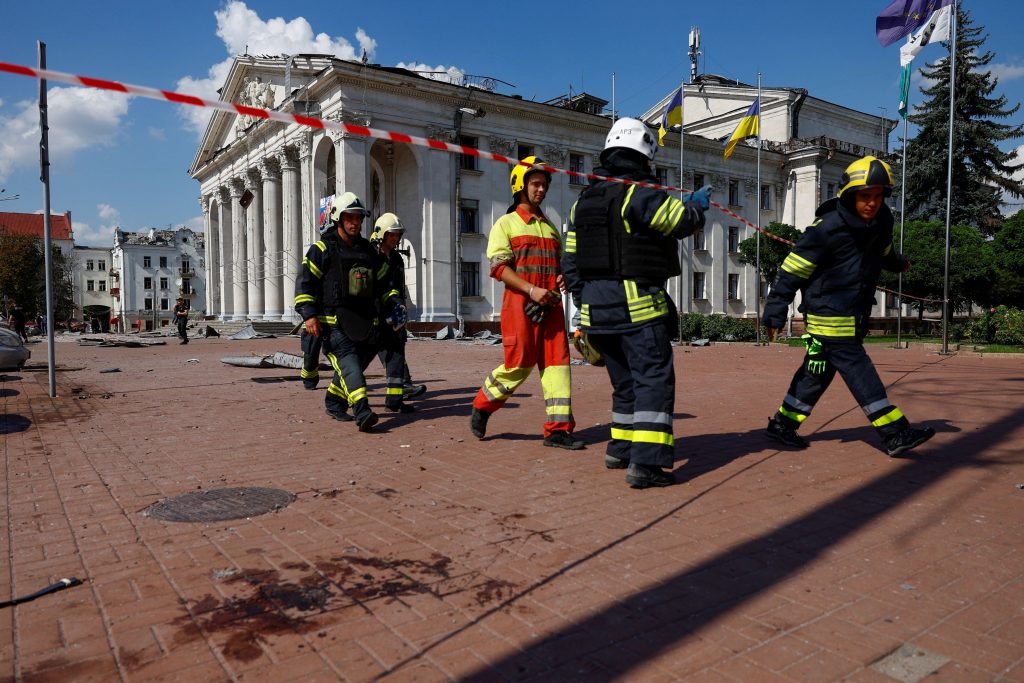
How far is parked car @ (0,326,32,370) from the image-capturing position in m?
12.7

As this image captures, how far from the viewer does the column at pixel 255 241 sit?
1614 inches

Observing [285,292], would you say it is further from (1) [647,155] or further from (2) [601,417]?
(1) [647,155]

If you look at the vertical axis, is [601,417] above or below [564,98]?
below

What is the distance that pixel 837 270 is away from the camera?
16.4 feet

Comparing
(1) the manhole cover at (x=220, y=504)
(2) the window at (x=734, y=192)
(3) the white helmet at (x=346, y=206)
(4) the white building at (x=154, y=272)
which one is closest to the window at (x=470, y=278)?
(2) the window at (x=734, y=192)

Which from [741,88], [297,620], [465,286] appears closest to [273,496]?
[297,620]

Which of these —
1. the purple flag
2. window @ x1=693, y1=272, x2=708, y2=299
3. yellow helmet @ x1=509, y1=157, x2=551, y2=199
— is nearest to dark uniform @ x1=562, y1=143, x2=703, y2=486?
yellow helmet @ x1=509, y1=157, x2=551, y2=199

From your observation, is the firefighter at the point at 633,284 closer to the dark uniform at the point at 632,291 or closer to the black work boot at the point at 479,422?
the dark uniform at the point at 632,291

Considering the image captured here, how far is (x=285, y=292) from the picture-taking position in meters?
36.2

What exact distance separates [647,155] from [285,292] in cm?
3411

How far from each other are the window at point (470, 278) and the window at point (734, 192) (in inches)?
781

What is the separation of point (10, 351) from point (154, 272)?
273 ft

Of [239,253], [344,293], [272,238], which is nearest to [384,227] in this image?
[344,293]

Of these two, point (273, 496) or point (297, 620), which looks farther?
point (273, 496)
